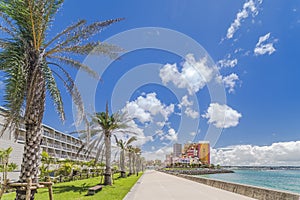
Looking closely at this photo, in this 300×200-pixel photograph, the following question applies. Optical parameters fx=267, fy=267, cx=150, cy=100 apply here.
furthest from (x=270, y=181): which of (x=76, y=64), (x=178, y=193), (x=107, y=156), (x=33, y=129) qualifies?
(x=33, y=129)

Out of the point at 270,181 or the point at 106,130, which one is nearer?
the point at 106,130

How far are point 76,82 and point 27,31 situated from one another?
2389 mm

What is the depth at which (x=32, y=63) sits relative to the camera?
336 inches

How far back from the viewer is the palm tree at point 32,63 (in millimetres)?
8078

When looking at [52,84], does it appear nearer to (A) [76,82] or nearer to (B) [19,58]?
(A) [76,82]

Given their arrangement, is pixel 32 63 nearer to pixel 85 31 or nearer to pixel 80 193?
pixel 85 31

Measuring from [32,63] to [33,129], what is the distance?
2.10 meters

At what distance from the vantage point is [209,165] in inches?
6398

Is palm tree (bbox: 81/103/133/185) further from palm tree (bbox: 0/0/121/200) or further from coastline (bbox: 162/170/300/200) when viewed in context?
palm tree (bbox: 0/0/121/200)

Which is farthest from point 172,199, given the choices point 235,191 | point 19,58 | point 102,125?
point 102,125

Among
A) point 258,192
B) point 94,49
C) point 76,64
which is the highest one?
point 94,49

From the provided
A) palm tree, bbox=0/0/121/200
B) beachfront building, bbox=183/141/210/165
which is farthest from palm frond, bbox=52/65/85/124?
beachfront building, bbox=183/141/210/165

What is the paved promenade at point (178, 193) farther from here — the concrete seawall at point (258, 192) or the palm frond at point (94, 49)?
the palm frond at point (94, 49)

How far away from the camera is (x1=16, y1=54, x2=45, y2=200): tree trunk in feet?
26.1
